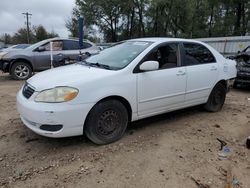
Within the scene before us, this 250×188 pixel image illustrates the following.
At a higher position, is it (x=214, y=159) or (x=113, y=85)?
(x=113, y=85)

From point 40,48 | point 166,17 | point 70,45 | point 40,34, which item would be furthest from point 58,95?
point 40,34

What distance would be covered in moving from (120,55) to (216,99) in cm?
247

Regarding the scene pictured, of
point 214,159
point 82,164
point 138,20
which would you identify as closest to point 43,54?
point 82,164

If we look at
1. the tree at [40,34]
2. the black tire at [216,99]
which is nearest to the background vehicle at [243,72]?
the black tire at [216,99]

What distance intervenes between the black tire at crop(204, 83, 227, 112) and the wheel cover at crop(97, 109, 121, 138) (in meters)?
2.42

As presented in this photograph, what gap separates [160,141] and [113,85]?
45.6 inches

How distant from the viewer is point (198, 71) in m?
4.84

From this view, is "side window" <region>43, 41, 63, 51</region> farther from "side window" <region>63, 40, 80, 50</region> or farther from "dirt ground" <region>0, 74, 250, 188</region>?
"dirt ground" <region>0, 74, 250, 188</region>

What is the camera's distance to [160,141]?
13.0ft

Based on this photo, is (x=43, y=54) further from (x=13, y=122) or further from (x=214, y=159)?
(x=214, y=159)

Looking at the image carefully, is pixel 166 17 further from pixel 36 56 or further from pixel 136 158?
pixel 136 158

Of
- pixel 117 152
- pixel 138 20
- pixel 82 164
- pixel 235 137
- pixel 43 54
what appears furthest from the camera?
pixel 138 20

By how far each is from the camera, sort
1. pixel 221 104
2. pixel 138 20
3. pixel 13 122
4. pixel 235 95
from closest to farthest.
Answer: pixel 13 122 < pixel 221 104 < pixel 235 95 < pixel 138 20

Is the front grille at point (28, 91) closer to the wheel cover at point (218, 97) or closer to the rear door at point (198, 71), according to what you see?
the rear door at point (198, 71)
